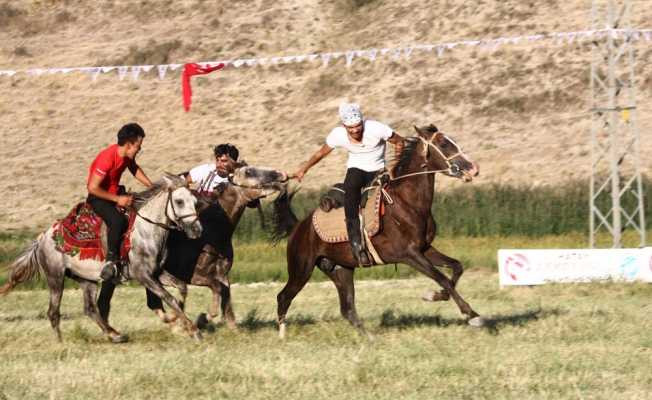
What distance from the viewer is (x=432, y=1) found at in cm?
5853

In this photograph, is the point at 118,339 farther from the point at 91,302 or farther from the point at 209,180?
the point at 209,180

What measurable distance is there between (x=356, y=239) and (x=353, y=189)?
58cm

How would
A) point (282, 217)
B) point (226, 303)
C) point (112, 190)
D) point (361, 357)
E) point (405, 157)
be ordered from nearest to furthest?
point (361, 357) < point (405, 157) < point (112, 190) < point (226, 303) < point (282, 217)

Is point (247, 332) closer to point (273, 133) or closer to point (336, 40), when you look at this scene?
point (273, 133)

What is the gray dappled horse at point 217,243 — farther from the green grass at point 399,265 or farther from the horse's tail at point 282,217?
the green grass at point 399,265

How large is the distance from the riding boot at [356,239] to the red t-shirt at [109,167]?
2.63m

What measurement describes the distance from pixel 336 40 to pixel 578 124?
44.2 ft

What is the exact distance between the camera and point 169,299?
1455 centimetres

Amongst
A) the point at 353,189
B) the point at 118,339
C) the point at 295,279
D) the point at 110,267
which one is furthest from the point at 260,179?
the point at 118,339

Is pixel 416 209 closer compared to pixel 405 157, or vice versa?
pixel 416 209

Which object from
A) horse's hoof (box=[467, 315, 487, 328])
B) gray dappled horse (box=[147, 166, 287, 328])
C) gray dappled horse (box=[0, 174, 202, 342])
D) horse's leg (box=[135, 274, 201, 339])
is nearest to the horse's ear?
gray dappled horse (box=[0, 174, 202, 342])

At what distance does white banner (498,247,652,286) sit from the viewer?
2434 centimetres

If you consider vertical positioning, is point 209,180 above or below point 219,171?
below

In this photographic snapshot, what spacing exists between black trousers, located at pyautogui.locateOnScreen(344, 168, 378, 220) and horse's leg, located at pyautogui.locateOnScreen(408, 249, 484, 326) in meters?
0.86
